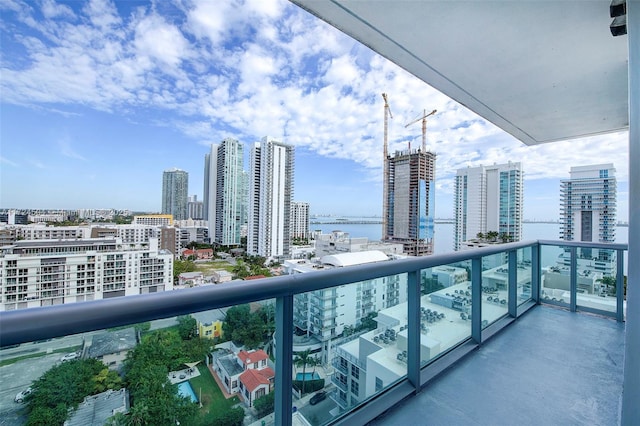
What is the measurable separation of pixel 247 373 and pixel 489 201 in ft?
71.5

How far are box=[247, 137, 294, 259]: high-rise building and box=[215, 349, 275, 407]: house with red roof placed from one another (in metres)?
18.2

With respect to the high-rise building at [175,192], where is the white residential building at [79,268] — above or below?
below

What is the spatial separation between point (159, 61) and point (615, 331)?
2338 cm

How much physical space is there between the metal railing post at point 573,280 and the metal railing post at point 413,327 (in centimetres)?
288

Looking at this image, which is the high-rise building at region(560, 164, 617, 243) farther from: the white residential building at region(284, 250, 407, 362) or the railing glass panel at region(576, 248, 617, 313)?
the white residential building at region(284, 250, 407, 362)

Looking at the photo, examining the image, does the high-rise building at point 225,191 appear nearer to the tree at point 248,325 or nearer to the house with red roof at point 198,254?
the house with red roof at point 198,254

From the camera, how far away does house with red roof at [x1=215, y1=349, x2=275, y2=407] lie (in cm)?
87

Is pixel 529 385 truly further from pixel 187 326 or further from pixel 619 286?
pixel 619 286

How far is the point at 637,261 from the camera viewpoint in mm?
873

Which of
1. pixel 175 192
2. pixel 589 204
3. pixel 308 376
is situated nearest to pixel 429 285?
pixel 308 376

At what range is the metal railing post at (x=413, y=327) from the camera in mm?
1589

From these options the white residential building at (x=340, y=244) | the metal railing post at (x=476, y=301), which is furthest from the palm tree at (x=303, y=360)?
the white residential building at (x=340, y=244)

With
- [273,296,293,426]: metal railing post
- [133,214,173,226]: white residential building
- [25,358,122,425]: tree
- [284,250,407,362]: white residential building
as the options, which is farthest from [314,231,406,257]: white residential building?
[25,358,122,425]: tree

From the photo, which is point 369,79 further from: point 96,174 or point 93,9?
point 96,174
